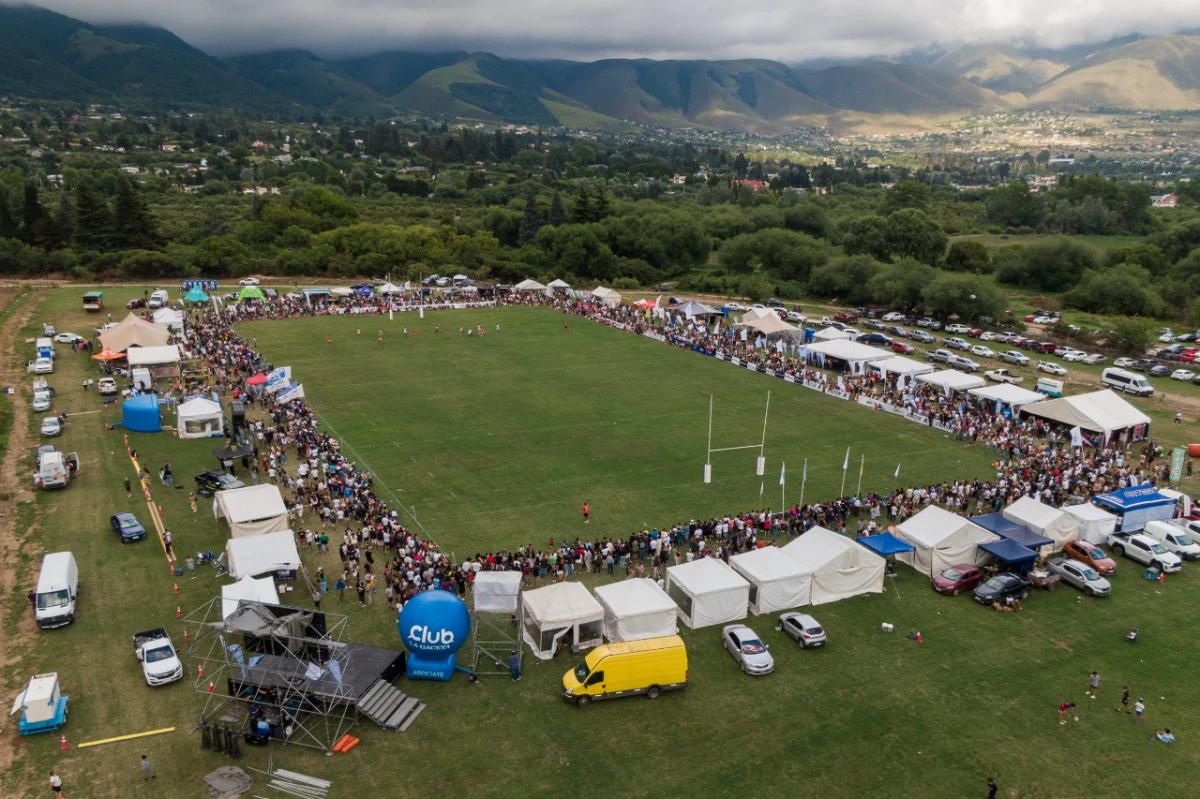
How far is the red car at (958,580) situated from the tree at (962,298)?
4415 cm

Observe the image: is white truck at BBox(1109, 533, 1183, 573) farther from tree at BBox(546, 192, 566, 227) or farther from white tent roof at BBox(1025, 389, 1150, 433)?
tree at BBox(546, 192, 566, 227)

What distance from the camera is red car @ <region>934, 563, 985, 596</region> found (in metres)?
22.8

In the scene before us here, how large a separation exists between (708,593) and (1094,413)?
937 inches

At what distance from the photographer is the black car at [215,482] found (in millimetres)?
28188

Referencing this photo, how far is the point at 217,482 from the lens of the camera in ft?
93.4

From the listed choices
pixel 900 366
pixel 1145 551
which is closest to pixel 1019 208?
pixel 900 366

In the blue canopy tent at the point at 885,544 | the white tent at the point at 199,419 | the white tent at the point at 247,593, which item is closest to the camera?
the white tent at the point at 247,593

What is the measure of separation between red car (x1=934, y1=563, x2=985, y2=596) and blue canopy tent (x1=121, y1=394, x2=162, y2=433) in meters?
30.9

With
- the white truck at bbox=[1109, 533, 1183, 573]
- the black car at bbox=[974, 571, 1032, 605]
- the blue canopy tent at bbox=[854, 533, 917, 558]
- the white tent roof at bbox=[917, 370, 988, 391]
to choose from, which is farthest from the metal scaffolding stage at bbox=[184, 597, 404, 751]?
the white tent roof at bbox=[917, 370, 988, 391]

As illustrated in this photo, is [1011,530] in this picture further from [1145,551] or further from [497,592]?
[497,592]

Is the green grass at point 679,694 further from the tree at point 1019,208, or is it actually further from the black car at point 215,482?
the tree at point 1019,208

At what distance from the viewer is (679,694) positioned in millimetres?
18203

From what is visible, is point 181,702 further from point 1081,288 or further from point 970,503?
point 1081,288

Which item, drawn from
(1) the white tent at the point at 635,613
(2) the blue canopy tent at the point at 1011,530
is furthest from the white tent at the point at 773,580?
(2) the blue canopy tent at the point at 1011,530
